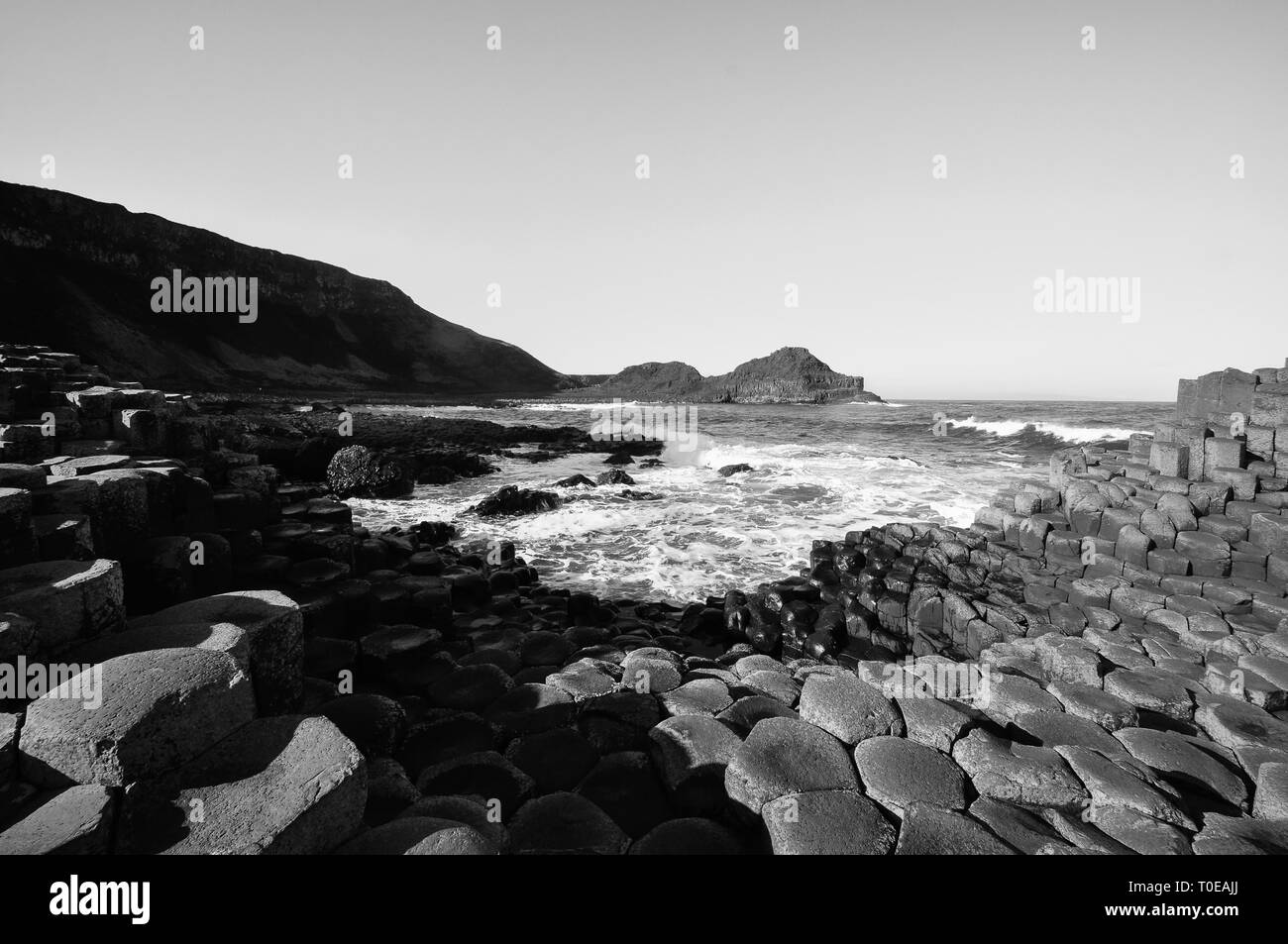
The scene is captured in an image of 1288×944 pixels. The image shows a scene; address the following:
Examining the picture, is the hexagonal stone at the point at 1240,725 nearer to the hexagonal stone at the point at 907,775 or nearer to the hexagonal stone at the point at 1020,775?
the hexagonal stone at the point at 1020,775

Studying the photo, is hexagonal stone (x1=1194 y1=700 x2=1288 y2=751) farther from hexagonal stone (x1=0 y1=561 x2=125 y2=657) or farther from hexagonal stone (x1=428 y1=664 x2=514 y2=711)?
hexagonal stone (x1=0 y1=561 x2=125 y2=657)

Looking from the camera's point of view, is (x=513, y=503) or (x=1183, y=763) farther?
(x=513, y=503)

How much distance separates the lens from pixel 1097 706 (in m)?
4.69

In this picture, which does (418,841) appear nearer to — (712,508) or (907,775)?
(907,775)

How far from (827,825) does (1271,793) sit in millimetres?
3264

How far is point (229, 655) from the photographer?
285 cm

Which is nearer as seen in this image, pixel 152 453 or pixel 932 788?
pixel 932 788

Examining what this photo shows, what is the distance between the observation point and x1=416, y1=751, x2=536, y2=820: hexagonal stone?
3465 mm

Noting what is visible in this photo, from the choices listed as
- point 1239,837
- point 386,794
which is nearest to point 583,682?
point 386,794

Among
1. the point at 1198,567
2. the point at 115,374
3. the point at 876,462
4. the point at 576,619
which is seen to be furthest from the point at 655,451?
the point at 115,374

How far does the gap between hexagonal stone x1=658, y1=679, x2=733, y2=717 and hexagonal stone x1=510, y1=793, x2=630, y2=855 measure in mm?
1306

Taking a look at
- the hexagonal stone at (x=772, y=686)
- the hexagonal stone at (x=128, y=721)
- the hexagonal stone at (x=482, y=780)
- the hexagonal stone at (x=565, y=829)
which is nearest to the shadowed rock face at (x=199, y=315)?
the hexagonal stone at (x=128, y=721)
